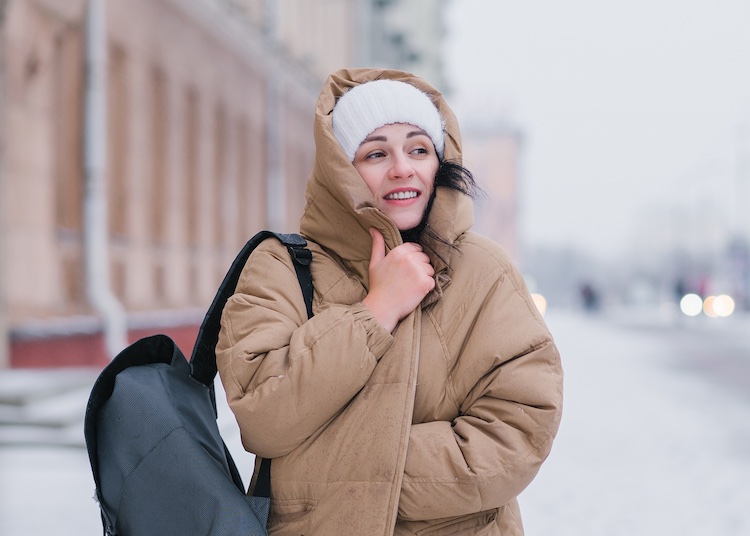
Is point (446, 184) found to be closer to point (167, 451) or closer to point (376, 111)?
point (376, 111)

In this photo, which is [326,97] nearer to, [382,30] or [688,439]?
[688,439]

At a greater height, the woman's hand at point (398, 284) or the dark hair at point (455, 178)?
the dark hair at point (455, 178)

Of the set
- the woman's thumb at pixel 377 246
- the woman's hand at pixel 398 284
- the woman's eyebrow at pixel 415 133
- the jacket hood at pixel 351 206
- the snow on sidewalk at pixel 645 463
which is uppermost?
the woman's eyebrow at pixel 415 133

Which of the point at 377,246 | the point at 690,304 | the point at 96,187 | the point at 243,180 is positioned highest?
the point at 377,246

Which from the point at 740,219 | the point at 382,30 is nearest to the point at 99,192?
the point at 382,30

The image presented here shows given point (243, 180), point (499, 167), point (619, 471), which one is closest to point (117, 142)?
point (243, 180)

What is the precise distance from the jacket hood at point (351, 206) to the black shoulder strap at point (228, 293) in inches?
3.0

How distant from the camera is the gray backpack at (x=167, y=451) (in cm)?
168

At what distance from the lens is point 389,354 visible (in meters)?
1.73

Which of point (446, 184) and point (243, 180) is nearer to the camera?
point (446, 184)

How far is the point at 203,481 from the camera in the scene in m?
1.70

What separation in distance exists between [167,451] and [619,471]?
5.10 m

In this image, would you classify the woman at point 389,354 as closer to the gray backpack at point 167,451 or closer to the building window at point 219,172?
the gray backpack at point 167,451

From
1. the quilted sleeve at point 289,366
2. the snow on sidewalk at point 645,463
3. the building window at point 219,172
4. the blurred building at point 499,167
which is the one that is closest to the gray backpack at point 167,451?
the quilted sleeve at point 289,366
